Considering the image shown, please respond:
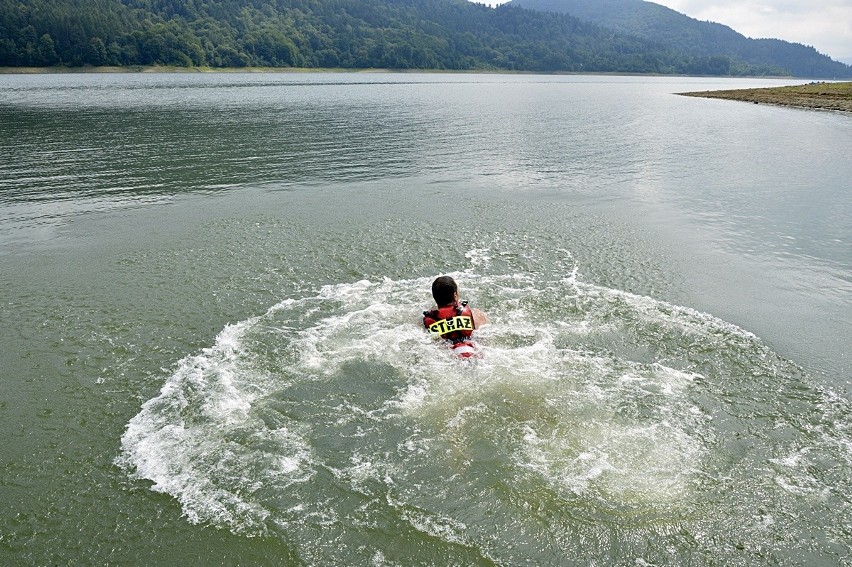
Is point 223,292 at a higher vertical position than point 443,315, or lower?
lower

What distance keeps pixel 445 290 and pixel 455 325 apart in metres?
0.82

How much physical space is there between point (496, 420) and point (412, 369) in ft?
7.93

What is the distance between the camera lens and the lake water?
7840mm

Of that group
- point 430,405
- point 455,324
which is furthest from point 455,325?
point 430,405

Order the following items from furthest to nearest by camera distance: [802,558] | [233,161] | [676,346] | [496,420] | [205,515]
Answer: [233,161] → [676,346] → [496,420] → [205,515] → [802,558]

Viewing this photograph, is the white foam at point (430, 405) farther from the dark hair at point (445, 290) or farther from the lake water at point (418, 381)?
the dark hair at point (445, 290)

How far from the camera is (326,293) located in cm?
1546

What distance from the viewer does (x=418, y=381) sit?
11.3 m

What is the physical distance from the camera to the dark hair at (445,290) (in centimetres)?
1221

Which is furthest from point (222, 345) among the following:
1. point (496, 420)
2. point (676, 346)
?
point (676, 346)

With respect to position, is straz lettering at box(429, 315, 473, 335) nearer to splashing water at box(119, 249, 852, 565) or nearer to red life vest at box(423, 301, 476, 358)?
red life vest at box(423, 301, 476, 358)

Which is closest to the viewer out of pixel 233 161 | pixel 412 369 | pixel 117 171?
pixel 412 369

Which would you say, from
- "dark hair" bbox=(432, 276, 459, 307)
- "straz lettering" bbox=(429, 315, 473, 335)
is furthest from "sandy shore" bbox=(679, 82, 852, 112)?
"straz lettering" bbox=(429, 315, 473, 335)

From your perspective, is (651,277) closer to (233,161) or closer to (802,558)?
(802,558)
